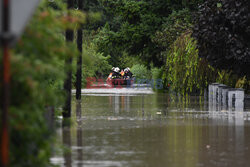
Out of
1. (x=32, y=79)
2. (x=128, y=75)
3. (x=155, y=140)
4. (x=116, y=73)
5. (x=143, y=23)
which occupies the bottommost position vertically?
(x=155, y=140)

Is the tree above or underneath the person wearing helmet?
above

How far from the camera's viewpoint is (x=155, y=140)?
16141 millimetres

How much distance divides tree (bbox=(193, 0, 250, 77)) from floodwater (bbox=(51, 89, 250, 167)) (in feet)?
16.7

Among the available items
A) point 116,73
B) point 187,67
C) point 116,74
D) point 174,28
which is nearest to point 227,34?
point 187,67

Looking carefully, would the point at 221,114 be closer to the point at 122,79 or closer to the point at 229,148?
the point at 229,148

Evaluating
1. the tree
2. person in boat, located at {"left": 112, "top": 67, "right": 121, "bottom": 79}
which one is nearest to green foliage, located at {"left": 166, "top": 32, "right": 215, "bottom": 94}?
the tree

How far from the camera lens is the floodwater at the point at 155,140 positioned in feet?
41.0

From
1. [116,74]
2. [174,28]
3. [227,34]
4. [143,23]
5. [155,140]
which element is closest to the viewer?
[155,140]

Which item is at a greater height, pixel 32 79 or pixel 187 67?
pixel 187 67

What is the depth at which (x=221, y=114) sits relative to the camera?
83.7 ft

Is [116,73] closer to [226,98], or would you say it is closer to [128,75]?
[128,75]

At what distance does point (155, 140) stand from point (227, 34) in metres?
15.2

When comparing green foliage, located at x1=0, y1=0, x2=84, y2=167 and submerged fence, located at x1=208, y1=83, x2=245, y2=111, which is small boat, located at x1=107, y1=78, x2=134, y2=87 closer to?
submerged fence, located at x1=208, y1=83, x2=245, y2=111

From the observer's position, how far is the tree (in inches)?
1184
